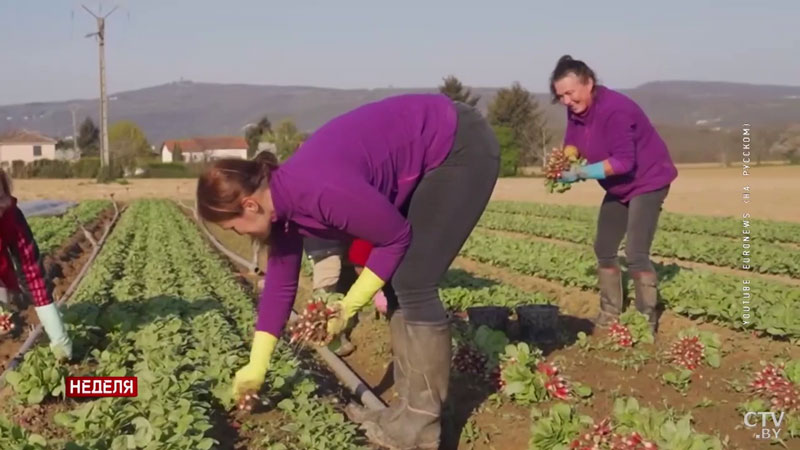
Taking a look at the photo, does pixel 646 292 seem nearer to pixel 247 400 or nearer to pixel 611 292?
pixel 611 292

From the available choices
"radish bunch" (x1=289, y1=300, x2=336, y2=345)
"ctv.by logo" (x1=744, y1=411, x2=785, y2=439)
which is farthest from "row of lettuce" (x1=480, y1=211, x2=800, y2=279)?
"radish bunch" (x1=289, y1=300, x2=336, y2=345)

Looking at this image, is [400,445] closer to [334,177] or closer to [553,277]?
[334,177]

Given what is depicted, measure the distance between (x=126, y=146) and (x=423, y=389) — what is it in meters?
74.3

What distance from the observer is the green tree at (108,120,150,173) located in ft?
194

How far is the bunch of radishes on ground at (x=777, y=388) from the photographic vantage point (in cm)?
439

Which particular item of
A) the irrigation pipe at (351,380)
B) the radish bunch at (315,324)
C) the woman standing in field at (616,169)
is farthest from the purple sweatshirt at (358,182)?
the woman standing in field at (616,169)

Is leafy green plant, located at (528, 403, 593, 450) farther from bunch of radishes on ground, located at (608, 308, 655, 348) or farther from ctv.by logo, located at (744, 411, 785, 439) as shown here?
bunch of radishes on ground, located at (608, 308, 655, 348)

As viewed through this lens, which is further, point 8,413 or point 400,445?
point 8,413

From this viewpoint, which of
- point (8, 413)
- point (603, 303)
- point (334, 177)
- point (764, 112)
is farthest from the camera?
point (764, 112)

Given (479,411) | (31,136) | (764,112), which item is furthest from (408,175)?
(31,136)

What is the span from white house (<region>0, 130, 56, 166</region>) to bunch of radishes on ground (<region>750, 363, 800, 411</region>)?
11484cm

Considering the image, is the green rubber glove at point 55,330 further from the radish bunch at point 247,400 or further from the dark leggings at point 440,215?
the dark leggings at point 440,215

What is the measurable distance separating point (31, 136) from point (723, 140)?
Result: 8769 cm

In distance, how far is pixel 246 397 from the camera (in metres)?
4.01
